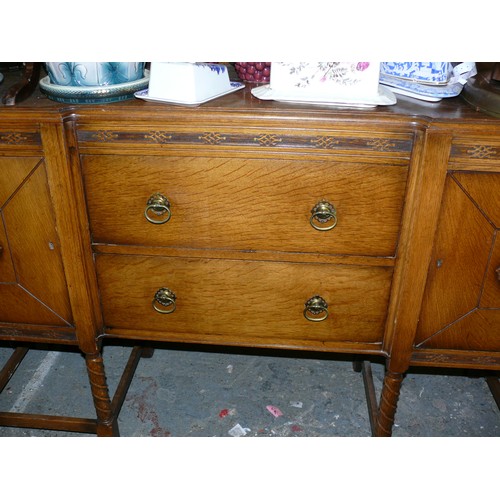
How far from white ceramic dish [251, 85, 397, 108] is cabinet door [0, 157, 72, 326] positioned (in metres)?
0.59

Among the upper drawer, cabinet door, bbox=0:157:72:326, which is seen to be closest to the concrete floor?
cabinet door, bbox=0:157:72:326

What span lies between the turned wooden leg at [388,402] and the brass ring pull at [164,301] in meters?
0.66

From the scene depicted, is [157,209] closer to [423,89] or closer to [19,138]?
[19,138]

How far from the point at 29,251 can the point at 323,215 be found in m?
0.81

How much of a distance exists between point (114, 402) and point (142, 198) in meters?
0.83

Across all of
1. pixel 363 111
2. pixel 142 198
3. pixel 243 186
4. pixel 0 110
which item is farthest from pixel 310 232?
pixel 0 110

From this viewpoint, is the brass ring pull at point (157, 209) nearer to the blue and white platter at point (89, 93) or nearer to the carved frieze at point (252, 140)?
the carved frieze at point (252, 140)

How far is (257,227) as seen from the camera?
1343 millimetres

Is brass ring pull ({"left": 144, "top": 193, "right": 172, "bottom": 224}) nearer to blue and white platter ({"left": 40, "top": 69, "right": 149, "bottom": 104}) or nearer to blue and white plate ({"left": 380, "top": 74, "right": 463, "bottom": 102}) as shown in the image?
blue and white platter ({"left": 40, "top": 69, "right": 149, "bottom": 104})

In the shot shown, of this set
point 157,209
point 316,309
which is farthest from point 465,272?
point 157,209

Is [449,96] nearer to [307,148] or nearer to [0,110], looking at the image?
[307,148]

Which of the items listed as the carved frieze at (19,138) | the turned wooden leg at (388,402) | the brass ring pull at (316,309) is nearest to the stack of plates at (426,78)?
the brass ring pull at (316,309)

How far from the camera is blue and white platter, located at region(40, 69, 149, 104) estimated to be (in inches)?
50.2

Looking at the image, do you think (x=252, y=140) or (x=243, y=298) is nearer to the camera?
(x=252, y=140)
